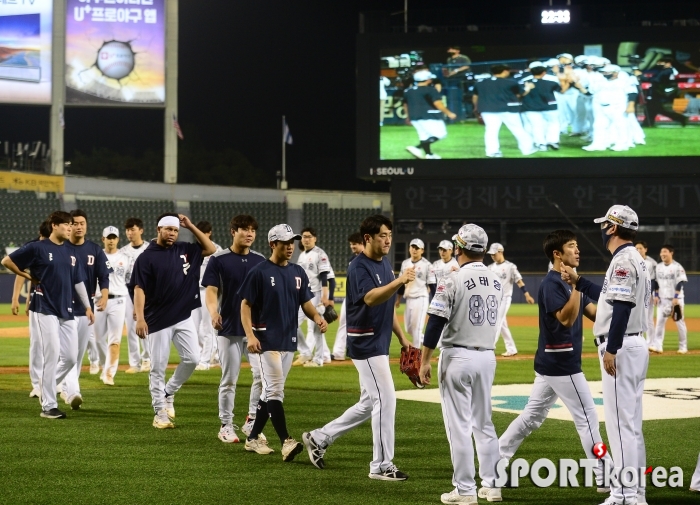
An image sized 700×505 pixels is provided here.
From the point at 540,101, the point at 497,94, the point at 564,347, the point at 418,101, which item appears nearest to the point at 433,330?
the point at 564,347

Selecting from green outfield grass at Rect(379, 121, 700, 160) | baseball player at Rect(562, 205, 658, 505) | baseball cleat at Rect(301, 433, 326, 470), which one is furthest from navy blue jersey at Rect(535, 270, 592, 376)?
green outfield grass at Rect(379, 121, 700, 160)

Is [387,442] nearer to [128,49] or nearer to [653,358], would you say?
[653,358]

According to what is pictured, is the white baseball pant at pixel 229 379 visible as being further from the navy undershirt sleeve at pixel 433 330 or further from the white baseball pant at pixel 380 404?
the navy undershirt sleeve at pixel 433 330

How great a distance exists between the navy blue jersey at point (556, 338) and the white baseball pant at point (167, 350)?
13.7ft

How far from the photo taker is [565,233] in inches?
298

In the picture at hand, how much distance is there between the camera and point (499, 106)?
114 feet

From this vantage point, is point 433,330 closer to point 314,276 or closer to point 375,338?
point 375,338

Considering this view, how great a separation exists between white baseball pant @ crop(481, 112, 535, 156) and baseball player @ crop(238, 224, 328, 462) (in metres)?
26.8

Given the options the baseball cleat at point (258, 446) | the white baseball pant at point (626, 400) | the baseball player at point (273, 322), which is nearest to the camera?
the white baseball pant at point (626, 400)

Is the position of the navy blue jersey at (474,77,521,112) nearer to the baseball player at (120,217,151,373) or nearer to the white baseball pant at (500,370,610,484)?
the baseball player at (120,217,151,373)

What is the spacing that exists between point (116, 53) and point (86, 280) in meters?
29.6

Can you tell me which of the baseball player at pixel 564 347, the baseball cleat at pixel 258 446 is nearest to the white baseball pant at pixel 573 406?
the baseball player at pixel 564 347

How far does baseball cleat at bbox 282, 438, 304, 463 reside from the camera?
8.60 metres

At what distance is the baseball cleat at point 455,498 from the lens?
22.4 ft
